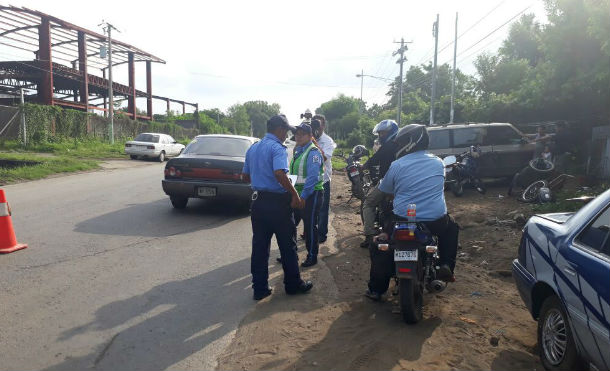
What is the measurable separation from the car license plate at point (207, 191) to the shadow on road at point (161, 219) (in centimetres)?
46

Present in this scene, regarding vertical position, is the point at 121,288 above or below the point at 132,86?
below

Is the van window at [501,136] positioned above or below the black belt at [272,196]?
above

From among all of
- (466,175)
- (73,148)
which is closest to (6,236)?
(466,175)

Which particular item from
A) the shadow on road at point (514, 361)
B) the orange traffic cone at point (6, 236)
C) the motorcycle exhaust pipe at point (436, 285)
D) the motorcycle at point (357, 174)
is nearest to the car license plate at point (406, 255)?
the motorcycle exhaust pipe at point (436, 285)

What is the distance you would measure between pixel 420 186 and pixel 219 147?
5.97 m

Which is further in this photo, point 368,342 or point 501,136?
point 501,136

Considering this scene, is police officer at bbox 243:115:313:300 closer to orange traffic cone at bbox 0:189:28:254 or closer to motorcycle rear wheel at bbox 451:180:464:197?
orange traffic cone at bbox 0:189:28:254

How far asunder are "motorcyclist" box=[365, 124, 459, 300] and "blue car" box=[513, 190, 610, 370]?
0.79m

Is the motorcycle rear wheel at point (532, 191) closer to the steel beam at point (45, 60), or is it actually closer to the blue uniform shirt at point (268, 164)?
the blue uniform shirt at point (268, 164)

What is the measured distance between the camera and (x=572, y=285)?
9.55 ft

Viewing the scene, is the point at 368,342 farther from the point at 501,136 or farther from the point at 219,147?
the point at 501,136

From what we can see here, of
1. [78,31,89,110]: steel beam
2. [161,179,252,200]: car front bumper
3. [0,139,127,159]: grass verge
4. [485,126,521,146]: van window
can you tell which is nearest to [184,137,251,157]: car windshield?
[161,179,252,200]: car front bumper

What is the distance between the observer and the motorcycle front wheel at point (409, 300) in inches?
153

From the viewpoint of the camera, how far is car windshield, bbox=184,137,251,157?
926 cm
